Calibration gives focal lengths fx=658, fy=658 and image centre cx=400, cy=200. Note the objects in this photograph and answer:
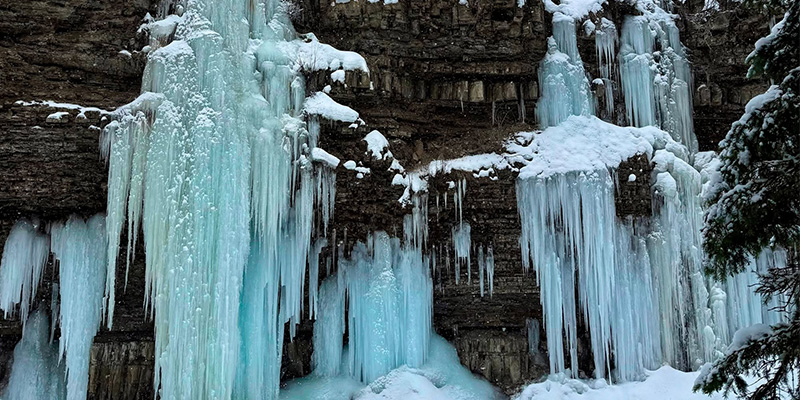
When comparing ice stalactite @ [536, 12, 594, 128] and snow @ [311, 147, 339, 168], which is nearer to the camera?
snow @ [311, 147, 339, 168]

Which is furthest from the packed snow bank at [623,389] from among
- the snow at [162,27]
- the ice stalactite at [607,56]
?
the snow at [162,27]

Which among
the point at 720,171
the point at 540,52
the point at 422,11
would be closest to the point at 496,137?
the point at 540,52

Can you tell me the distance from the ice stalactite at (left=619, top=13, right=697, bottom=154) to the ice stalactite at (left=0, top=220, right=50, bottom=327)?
11939 millimetres

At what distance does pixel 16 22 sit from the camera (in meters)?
11.4

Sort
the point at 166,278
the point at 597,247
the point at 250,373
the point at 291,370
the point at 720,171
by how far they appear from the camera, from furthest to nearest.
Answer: the point at 291,370 → the point at 597,247 → the point at 250,373 → the point at 166,278 → the point at 720,171

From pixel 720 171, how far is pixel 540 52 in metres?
8.82

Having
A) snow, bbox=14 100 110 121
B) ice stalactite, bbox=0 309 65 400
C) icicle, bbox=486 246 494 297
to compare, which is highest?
snow, bbox=14 100 110 121

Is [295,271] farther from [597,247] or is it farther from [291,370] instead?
[597,247]

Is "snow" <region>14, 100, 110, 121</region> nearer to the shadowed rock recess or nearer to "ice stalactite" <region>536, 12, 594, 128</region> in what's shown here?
the shadowed rock recess

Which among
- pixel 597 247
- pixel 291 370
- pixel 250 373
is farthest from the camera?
pixel 291 370

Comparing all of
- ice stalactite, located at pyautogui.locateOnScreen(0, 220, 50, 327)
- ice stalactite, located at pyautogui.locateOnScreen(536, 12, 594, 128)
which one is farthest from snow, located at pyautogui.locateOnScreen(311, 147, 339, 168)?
ice stalactite, located at pyautogui.locateOnScreen(0, 220, 50, 327)

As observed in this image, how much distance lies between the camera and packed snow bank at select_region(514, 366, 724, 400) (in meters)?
11.5

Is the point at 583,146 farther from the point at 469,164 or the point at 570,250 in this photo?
the point at 469,164

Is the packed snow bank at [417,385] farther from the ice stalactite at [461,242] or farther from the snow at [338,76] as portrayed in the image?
the snow at [338,76]
